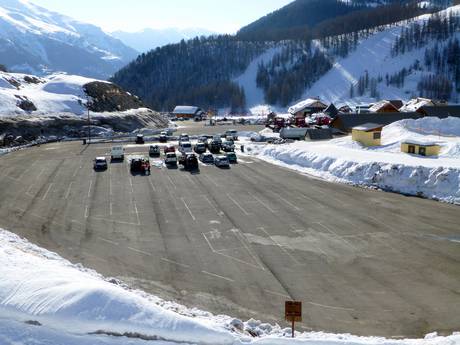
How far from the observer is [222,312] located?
17062mm

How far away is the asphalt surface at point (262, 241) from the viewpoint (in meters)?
17.8

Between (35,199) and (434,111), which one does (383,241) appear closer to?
(35,199)

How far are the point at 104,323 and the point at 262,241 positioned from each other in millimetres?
12210

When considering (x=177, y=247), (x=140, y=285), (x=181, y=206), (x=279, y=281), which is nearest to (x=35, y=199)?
(x=181, y=206)

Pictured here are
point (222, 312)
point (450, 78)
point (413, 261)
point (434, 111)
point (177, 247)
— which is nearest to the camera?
point (222, 312)

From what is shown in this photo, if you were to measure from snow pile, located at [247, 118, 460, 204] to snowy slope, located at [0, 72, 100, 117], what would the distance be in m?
42.6

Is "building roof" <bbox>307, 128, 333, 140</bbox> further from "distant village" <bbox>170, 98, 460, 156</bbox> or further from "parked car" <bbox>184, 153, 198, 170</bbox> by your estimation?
"parked car" <bbox>184, 153, 198, 170</bbox>

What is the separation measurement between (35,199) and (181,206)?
34.8ft

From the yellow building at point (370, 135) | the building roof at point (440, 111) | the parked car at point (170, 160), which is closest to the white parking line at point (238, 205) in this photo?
the parked car at point (170, 160)

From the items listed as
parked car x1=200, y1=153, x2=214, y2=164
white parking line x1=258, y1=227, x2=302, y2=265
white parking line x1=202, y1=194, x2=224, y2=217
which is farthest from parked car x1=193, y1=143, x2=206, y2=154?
white parking line x1=258, y1=227, x2=302, y2=265

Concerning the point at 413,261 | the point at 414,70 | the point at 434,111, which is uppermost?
the point at 414,70

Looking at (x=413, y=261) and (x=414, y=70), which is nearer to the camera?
(x=413, y=261)

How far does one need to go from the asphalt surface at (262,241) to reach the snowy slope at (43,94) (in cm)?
4280

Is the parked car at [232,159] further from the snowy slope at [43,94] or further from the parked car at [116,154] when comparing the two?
the snowy slope at [43,94]
